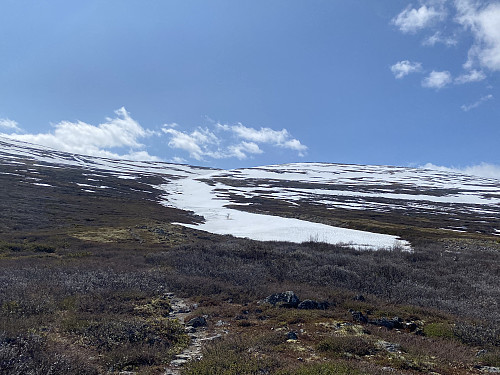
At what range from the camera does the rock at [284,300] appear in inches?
548

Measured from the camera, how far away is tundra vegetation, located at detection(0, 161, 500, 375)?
8.20m

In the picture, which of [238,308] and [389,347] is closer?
[389,347]

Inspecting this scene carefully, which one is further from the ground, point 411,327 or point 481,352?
point 481,352

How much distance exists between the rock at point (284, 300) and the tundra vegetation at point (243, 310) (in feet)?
1.20

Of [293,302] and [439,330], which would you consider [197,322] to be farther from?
[439,330]

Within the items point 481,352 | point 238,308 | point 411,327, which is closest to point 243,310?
point 238,308

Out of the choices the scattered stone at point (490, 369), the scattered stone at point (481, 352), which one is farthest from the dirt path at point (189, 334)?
the scattered stone at point (481, 352)

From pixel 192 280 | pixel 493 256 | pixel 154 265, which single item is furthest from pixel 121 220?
pixel 493 256

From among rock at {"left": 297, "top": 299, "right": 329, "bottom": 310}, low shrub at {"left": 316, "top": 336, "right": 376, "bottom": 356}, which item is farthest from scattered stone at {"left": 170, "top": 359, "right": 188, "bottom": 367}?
rock at {"left": 297, "top": 299, "right": 329, "bottom": 310}

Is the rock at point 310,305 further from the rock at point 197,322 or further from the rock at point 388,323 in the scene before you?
the rock at point 197,322

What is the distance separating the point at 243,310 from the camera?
529 inches

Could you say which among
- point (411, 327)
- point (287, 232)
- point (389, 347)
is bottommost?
point (287, 232)

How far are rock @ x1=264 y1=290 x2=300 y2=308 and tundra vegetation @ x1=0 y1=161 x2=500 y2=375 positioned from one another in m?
0.36

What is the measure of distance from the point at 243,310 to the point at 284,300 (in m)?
2.03
